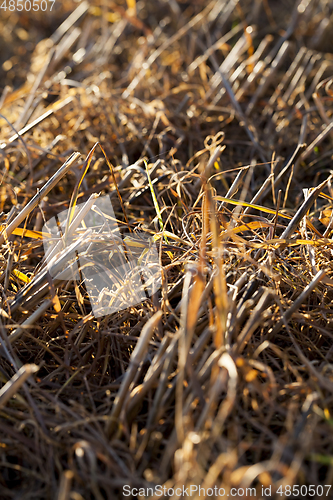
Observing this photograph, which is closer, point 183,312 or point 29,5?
point 183,312

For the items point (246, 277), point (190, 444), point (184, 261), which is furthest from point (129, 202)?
point (190, 444)

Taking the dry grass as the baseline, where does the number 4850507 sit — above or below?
above

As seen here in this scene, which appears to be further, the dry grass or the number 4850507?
the number 4850507

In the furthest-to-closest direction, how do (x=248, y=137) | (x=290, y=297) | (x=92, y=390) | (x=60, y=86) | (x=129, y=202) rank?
(x=60, y=86) < (x=248, y=137) < (x=129, y=202) < (x=290, y=297) < (x=92, y=390)

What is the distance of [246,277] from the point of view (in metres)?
0.89

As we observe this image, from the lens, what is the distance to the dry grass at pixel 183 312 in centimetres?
67

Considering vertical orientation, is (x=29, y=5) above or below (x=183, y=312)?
above

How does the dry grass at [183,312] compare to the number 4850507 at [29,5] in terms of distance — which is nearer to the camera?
the dry grass at [183,312]

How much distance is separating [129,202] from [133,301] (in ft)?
1.37

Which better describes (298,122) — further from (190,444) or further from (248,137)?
(190,444)

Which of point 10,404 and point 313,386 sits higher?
point 10,404

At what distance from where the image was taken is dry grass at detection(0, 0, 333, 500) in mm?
673

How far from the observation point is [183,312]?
0.71 meters

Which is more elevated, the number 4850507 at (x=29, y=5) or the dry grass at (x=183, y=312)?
→ the number 4850507 at (x=29, y=5)
